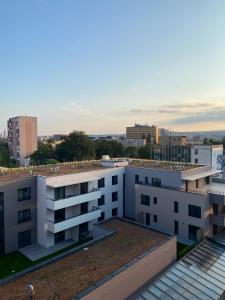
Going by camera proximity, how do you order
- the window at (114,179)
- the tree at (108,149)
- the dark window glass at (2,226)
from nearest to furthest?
the dark window glass at (2,226) < the window at (114,179) < the tree at (108,149)

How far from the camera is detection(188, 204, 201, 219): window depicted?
96.9 ft

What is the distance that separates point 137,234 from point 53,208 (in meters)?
9.87

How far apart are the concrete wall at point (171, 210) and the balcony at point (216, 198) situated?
64 cm

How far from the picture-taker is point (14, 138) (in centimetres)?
10194

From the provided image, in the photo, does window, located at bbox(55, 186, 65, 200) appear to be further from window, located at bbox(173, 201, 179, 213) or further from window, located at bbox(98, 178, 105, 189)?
window, located at bbox(173, 201, 179, 213)

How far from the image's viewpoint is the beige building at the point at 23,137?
9794cm

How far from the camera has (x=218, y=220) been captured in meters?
29.5

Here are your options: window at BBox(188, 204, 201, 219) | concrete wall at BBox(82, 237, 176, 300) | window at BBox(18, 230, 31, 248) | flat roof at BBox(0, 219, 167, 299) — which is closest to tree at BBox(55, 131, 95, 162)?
window at BBox(18, 230, 31, 248)

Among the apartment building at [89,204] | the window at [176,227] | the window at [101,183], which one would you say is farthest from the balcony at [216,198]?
the window at [101,183]

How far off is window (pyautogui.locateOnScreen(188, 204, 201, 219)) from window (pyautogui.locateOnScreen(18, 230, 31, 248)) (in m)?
18.0

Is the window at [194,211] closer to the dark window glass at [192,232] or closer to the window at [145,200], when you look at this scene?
the dark window glass at [192,232]

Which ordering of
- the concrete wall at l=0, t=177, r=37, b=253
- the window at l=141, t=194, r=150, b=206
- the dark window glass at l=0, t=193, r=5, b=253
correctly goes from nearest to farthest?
the dark window glass at l=0, t=193, r=5, b=253 < the concrete wall at l=0, t=177, r=37, b=253 < the window at l=141, t=194, r=150, b=206

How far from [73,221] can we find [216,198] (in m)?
15.8

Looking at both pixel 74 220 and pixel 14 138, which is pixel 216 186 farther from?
pixel 14 138
